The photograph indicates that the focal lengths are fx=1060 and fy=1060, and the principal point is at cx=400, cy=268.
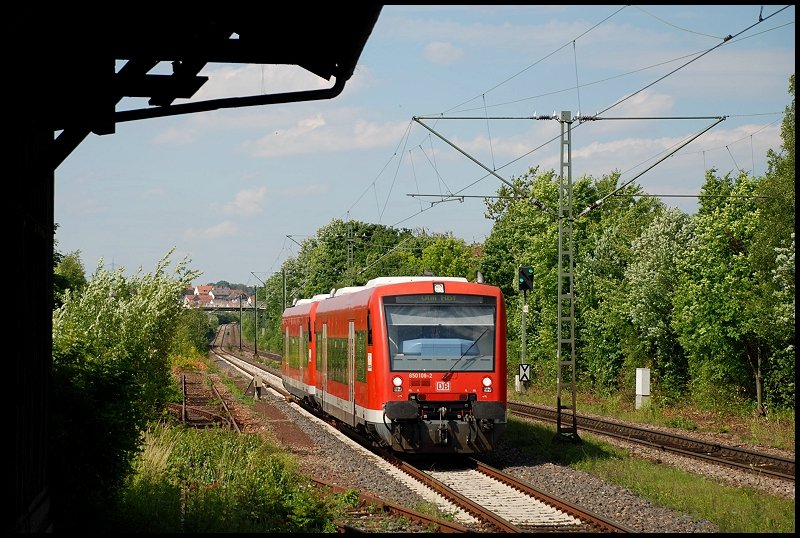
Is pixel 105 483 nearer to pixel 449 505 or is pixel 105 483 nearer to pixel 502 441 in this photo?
pixel 449 505

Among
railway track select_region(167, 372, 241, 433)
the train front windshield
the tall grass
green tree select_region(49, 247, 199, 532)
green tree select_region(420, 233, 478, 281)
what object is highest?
green tree select_region(420, 233, 478, 281)

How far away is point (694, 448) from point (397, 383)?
6.64m

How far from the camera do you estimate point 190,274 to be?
2719 centimetres

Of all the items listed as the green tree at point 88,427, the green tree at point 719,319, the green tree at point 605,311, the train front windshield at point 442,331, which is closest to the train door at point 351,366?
the train front windshield at point 442,331

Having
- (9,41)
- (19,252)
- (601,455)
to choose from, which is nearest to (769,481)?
(601,455)

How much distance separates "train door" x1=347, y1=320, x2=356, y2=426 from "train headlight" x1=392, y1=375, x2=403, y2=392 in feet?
8.34

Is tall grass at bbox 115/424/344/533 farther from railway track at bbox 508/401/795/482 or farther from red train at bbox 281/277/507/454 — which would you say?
railway track at bbox 508/401/795/482

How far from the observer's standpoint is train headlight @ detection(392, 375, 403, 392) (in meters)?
16.9

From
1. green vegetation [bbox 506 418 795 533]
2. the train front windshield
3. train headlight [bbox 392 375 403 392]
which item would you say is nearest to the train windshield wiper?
the train front windshield

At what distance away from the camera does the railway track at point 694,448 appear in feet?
56.8

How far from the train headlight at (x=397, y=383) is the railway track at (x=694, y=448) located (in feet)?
18.0

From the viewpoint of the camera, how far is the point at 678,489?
14.2 meters

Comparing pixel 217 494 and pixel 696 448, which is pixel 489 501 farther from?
pixel 696 448

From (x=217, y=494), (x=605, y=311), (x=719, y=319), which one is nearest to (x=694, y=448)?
(x=719, y=319)
